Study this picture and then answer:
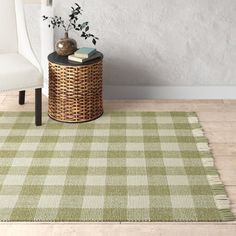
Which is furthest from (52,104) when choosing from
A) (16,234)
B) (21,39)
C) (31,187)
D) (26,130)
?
(16,234)

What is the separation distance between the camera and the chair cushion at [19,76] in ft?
9.87

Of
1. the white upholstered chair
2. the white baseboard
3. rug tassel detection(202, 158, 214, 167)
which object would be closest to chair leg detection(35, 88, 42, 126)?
the white upholstered chair

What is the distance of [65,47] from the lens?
10.7 feet

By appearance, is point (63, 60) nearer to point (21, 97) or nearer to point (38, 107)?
point (38, 107)

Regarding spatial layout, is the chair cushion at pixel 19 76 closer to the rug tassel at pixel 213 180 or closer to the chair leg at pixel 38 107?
the chair leg at pixel 38 107

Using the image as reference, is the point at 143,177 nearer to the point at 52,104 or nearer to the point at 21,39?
the point at 52,104

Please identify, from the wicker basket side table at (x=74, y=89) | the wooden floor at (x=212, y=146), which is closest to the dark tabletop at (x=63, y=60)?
the wicker basket side table at (x=74, y=89)

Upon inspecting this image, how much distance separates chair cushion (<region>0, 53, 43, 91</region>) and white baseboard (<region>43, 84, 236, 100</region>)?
2.43 ft

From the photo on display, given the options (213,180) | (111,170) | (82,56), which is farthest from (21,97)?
(213,180)

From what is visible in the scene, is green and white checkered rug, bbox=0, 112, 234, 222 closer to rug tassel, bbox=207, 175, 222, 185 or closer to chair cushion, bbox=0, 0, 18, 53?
rug tassel, bbox=207, 175, 222, 185

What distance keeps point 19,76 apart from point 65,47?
39cm

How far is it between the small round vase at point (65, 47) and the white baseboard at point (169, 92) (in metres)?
0.51

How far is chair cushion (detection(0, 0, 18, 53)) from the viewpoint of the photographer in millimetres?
3288

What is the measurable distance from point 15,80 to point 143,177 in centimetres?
98
